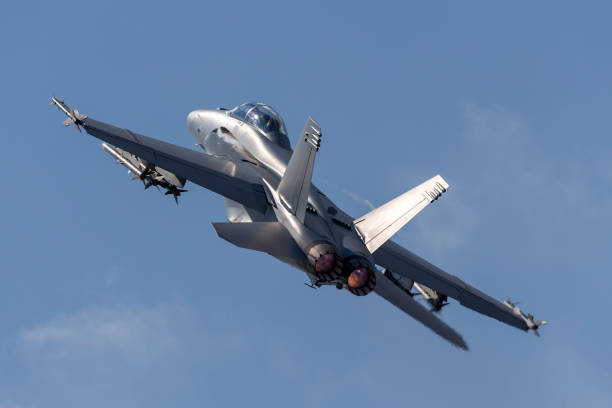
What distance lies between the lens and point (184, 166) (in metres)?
28.5

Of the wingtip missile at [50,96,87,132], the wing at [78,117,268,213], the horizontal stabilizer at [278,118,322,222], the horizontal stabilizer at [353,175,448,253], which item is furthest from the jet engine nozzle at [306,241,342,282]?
the wingtip missile at [50,96,87,132]

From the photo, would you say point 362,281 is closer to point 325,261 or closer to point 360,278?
point 360,278

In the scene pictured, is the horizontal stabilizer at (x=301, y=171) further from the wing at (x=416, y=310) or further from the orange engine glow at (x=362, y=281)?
the wing at (x=416, y=310)

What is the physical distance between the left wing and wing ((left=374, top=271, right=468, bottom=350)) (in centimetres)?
558

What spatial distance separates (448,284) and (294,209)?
656 centimetres

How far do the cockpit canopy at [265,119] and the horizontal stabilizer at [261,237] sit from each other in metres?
9.99

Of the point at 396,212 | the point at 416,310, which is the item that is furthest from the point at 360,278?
the point at 396,212

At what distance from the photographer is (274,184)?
94.5 ft

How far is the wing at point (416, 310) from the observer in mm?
21891

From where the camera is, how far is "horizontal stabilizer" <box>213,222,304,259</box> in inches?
876

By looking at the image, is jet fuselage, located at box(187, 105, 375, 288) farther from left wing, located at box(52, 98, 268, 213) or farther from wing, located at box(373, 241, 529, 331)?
wing, located at box(373, 241, 529, 331)

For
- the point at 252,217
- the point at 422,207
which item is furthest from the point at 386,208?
the point at 252,217

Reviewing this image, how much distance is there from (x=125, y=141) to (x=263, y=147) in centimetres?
640

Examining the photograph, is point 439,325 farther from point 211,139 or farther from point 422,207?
point 211,139
